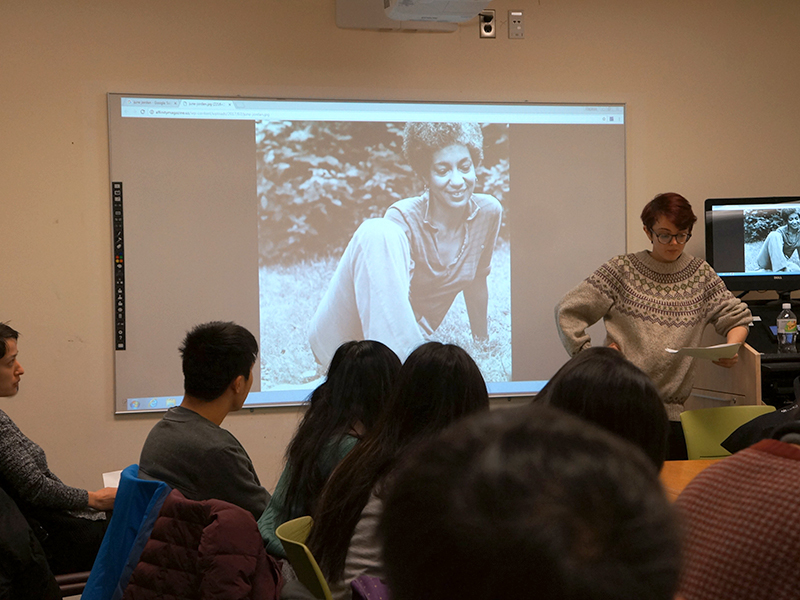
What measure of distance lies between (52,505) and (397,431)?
4.86 feet

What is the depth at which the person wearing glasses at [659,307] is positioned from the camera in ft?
9.81

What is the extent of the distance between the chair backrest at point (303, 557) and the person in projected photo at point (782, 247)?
316 centimetres

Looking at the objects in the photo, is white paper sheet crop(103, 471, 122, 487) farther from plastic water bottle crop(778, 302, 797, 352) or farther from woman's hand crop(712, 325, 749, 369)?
plastic water bottle crop(778, 302, 797, 352)

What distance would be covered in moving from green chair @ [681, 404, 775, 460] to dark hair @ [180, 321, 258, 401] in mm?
1658

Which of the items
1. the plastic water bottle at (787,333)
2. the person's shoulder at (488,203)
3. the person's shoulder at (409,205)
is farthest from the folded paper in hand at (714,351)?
the person's shoulder at (409,205)

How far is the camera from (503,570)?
1.24 ft

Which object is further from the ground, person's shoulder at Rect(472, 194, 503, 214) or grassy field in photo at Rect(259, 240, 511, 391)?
person's shoulder at Rect(472, 194, 503, 214)

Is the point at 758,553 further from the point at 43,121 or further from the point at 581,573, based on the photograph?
the point at 43,121

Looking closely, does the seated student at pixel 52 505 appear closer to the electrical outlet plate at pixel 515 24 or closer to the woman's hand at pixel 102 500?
the woman's hand at pixel 102 500

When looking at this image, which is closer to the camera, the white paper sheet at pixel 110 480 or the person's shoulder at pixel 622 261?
the white paper sheet at pixel 110 480

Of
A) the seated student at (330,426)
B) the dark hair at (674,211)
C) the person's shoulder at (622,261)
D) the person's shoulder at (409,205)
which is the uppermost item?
the person's shoulder at (409,205)

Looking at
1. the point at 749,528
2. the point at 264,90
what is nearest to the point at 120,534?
the point at 749,528

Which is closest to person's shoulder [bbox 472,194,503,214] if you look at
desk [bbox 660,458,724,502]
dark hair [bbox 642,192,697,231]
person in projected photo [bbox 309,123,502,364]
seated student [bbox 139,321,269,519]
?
person in projected photo [bbox 309,123,502,364]

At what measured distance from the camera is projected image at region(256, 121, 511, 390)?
3.64 meters
